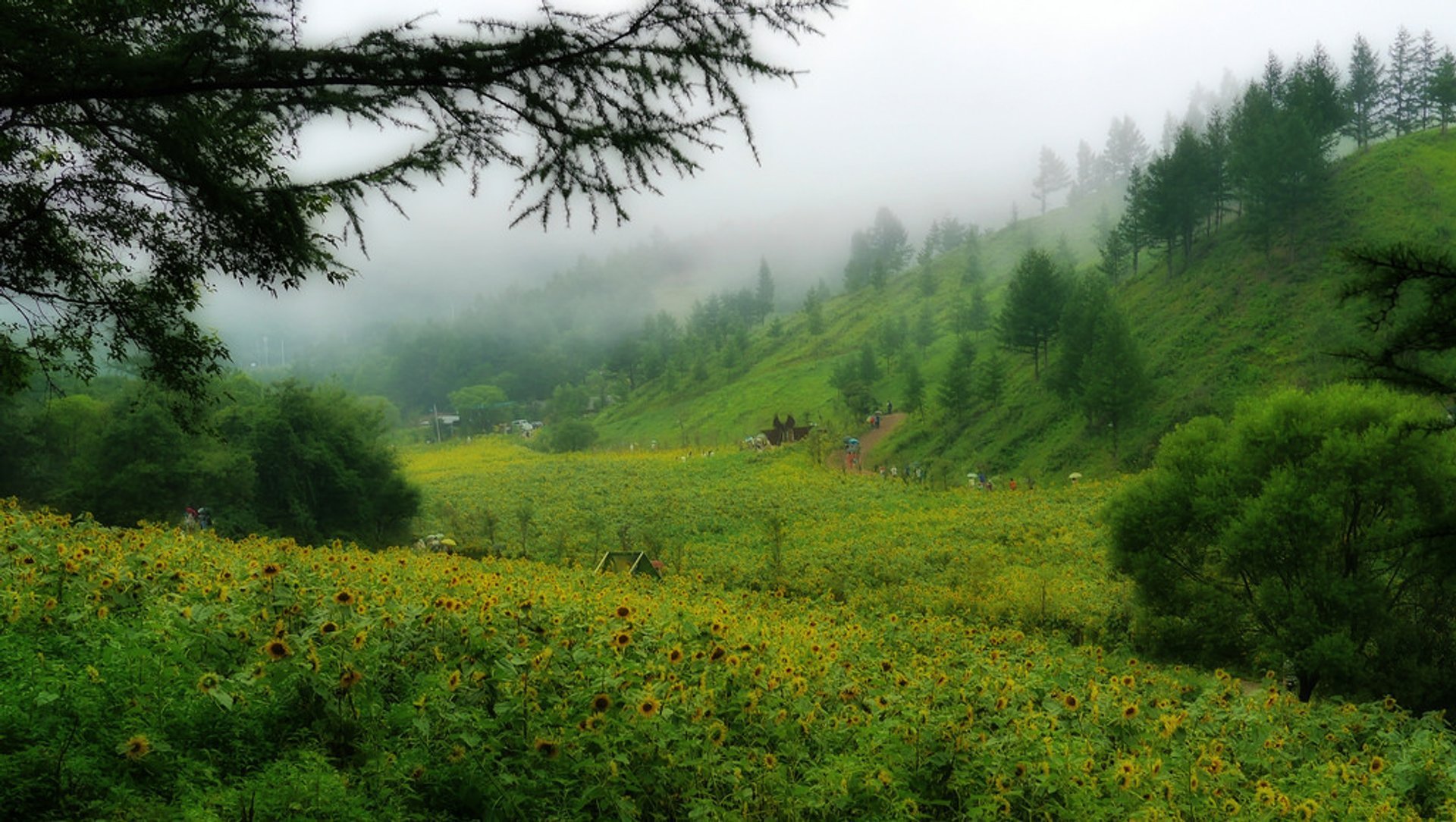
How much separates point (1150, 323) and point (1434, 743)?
50329mm

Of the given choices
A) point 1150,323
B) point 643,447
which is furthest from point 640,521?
point 643,447

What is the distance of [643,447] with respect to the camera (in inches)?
3051

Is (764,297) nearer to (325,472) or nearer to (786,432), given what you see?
(786,432)

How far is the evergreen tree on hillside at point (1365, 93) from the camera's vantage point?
7319cm

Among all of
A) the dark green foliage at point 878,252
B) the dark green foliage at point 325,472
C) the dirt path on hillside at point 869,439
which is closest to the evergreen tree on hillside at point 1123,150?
the dark green foliage at point 878,252

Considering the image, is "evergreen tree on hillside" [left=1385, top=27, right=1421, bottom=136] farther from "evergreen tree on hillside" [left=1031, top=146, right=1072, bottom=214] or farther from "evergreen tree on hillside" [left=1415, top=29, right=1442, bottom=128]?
"evergreen tree on hillside" [left=1031, top=146, right=1072, bottom=214]

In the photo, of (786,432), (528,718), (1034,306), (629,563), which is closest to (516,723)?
(528,718)

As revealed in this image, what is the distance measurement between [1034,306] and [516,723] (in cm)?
5356

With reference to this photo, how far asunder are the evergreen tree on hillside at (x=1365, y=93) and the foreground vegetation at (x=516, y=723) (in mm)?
91228

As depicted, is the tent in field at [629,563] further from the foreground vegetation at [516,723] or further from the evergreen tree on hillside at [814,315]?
the evergreen tree on hillside at [814,315]

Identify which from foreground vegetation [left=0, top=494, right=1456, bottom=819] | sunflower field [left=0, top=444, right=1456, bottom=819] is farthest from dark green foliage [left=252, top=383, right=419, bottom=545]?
foreground vegetation [left=0, top=494, right=1456, bottom=819]

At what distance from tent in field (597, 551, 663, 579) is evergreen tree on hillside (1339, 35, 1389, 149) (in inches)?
3318

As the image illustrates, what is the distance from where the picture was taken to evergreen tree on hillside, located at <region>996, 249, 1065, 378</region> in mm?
51188

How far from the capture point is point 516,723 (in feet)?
12.1
